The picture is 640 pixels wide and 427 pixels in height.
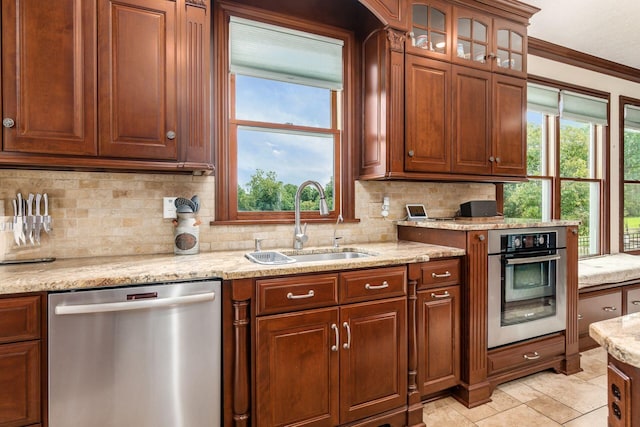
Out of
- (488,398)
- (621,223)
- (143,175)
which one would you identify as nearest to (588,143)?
(621,223)

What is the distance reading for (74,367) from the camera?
141 centimetres

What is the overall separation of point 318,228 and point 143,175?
4.02 ft

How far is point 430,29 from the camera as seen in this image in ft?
8.53

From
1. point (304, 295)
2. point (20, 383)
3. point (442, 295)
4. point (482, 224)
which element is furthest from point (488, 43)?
point (20, 383)

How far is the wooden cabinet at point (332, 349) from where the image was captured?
1.69 meters

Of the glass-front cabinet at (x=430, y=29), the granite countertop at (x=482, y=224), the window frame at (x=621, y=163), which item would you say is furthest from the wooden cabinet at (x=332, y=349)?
the window frame at (x=621, y=163)

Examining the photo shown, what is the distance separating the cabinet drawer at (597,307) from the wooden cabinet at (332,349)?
6.84 feet

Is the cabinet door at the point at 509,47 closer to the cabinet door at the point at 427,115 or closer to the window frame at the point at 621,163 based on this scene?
the cabinet door at the point at 427,115

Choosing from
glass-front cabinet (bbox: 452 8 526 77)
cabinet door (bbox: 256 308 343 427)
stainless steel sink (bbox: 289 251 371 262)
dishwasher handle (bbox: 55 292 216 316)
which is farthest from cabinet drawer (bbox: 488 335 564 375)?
glass-front cabinet (bbox: 452 8 526 77)

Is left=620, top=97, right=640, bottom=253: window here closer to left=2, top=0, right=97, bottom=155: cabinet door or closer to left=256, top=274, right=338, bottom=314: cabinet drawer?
left=256, top=274, right=338, bottom=314: cabinet drawer

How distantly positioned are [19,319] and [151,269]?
0.49 m

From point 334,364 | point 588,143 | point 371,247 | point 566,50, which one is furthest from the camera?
point 588,143

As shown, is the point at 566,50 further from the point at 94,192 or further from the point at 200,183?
the point at 94,192

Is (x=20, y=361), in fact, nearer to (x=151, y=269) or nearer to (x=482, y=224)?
(x=151, y=269)
